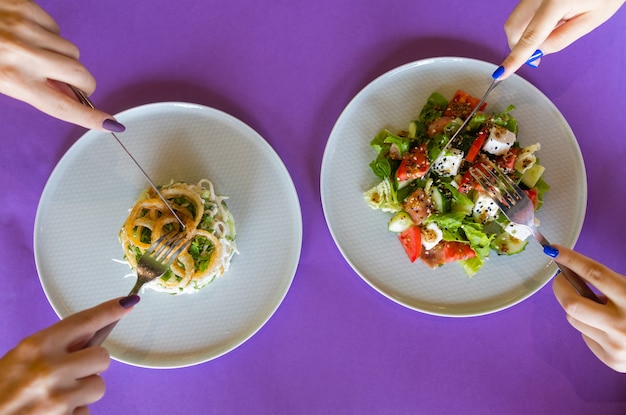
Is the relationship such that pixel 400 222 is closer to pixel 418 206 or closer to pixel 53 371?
pixel 418 206

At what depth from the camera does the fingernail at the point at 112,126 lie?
185cm

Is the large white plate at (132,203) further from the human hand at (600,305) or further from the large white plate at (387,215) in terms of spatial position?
the human hand at (600,305)

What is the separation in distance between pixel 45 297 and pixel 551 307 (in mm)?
2614

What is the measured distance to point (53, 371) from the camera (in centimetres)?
158

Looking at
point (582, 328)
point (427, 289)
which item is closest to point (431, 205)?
point (427, 289)

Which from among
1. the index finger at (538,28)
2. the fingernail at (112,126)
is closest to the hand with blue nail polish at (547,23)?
the index finger at (538,28)

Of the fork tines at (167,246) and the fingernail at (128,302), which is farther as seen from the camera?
the fork tines at (167,246)

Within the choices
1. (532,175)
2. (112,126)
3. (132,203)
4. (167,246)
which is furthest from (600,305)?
(132,203)

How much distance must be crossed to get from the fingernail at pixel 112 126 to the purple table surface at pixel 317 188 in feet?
2.56

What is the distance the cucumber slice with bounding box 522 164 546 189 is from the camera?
2.37 m

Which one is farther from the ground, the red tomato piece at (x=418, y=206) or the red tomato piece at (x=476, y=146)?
the red tomato piece at (x=476, y=146)

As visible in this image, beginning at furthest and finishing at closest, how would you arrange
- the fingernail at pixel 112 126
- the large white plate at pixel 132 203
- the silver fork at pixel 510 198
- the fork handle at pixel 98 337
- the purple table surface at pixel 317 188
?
1. the purple table surface at pixel 317 188
2. the large white plate at pixel 132 203
3. the silver fork at pixel 510 198
4. the fingernail at pixel 112 126
5. the fork handle at pixel 98 337

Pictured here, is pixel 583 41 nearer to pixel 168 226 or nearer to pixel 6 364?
pixel 168 226

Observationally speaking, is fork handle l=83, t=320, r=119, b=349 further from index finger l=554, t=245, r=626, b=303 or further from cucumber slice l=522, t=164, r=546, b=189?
cucumber slice l=522, t=164, r=546, b=189
